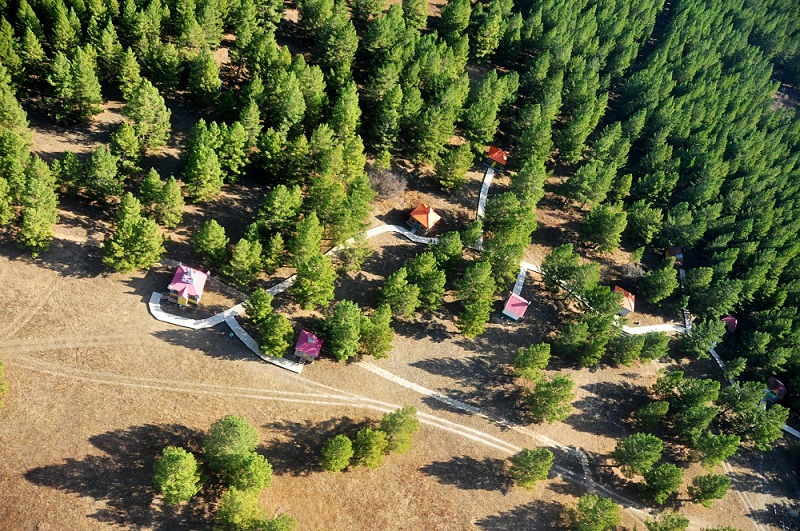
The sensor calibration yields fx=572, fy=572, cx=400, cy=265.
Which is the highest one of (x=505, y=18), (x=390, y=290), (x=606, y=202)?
(x=505, y=18)

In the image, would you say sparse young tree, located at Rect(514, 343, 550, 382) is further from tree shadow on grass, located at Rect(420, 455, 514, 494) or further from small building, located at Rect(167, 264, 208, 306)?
small building, located at Rect(167, 264, 208, 306)

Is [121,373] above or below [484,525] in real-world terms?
above

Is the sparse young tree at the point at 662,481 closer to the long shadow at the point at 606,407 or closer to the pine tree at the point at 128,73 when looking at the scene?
the long shadow at the point at 606,407

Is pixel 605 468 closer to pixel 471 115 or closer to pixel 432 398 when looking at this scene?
pixel 432 398

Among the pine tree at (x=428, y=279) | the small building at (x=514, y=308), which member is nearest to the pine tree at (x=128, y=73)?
the pine tree at (x=428, y=279)

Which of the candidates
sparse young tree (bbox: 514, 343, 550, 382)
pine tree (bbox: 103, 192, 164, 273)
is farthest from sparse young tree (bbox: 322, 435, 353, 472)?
pine tree (bbox: 103, 192, 164, 273)

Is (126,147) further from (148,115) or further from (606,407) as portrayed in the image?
(606,407)

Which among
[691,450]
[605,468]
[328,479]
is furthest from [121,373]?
[691,450]
